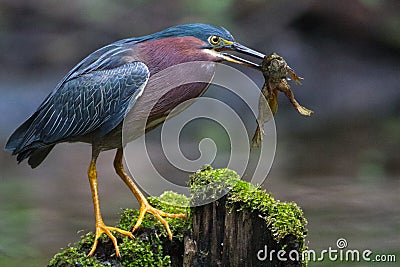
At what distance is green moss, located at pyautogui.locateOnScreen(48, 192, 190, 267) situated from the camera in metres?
3.10

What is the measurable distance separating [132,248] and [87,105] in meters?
0.61

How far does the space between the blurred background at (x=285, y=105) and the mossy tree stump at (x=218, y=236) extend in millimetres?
2188

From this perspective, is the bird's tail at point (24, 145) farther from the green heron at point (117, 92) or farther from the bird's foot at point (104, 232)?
the bird's foot at point (104, 232)

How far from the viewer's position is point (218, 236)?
9.87 feet

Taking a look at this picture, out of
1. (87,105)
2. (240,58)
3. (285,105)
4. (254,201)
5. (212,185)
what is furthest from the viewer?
(285,105)

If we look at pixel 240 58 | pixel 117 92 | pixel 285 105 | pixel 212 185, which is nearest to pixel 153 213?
pixel 212 185

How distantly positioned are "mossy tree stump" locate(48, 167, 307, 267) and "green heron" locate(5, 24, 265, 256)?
0.19 ft

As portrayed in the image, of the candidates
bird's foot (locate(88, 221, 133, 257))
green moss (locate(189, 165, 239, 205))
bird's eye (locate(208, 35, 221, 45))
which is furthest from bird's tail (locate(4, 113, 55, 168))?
bird's eye (locate(208, 35, 221, 45))

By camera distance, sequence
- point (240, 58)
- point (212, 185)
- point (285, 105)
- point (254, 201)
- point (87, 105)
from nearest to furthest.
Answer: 1. point (254, 201)
2. point (212, 185)
3. point (240, 58)
4. point (87, 105)
5. point (285, 105)

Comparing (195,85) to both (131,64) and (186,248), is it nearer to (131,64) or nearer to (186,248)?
(131,64)

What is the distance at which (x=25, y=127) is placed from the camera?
3479 millimetres

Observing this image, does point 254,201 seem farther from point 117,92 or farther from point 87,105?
point 87,105

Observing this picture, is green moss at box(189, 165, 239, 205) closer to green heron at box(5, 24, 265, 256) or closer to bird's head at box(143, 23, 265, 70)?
green heron at box(5, 24, 265, 256)

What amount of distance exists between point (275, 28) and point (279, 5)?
1.51 feet
